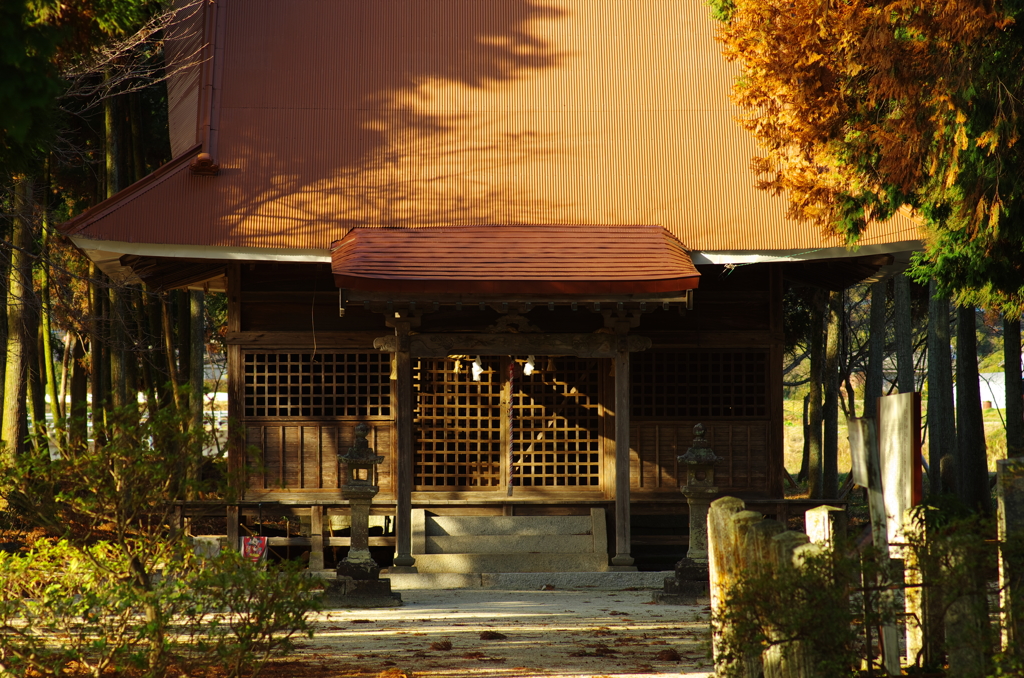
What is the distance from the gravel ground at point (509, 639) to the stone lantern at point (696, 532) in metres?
0.29

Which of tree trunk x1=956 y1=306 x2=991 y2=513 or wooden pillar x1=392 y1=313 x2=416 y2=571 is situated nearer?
wooden pillar x1=392 y1=313 x2=416 y2=571

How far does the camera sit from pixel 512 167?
→ 41.9 feet

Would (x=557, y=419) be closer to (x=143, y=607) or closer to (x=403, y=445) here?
(x=403, y=445)

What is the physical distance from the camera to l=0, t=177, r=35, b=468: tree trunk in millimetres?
13227

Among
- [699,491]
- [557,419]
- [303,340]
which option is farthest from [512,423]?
[699,491]

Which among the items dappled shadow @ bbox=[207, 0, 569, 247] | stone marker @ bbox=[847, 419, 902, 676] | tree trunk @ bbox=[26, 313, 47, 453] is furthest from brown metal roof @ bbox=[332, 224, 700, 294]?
stone marker @ bbox=[847, 419, 902, 676]

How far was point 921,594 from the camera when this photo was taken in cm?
505

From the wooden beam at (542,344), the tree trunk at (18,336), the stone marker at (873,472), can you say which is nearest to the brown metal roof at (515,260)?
the wooden beam at (542,344)

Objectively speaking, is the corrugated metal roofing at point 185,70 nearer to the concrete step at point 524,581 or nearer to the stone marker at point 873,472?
the concrete step at point 524,581

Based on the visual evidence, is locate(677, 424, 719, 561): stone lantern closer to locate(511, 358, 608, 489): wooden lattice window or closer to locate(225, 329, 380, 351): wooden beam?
locate(511, 358, 608, 489): wooden lattice window

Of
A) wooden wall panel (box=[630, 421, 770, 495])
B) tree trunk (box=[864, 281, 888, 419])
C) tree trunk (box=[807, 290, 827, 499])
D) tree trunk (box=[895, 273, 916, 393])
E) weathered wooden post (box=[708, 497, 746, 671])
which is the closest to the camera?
weathered wooden post (box=[708, 497, 746, 671])

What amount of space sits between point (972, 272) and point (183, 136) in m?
9.48

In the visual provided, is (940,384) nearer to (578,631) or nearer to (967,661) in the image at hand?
(578,631)

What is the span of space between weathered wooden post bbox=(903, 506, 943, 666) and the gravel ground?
1102 mm
